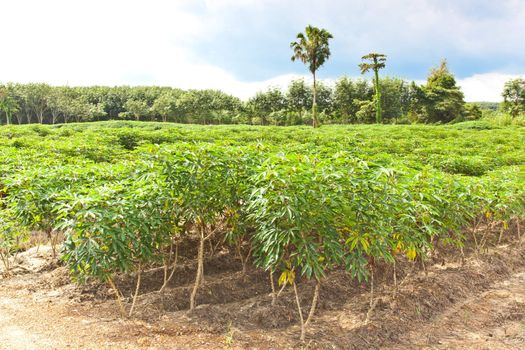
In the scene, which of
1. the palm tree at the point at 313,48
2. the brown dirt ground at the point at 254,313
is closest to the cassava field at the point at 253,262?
the brown dirt ground at the point at 254,313

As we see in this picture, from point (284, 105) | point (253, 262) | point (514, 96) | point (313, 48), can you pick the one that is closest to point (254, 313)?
point (253, 262)

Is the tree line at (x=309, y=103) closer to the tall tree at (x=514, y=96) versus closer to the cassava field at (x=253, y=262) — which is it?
the tall tree at (x=514, y=96)

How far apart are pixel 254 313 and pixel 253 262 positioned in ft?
2.08

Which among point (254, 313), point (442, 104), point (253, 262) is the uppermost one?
point (442, 104)

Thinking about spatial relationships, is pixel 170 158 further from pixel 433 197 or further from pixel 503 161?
pixel 503 161

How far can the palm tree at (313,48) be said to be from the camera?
36.2 meters

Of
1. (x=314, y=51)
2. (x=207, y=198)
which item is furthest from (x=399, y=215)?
(x=314, y=51)

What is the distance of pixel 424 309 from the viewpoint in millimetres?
4555

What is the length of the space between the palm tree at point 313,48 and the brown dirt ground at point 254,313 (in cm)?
3162

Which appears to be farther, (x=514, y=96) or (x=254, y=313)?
(x=514, y=96)

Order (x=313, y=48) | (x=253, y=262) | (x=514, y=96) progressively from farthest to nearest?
(x=514, y=96) < (x=313, y=48) < (x=253, y=262)

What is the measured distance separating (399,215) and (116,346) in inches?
124

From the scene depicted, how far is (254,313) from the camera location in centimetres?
423

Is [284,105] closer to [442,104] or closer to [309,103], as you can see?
[309,103]
